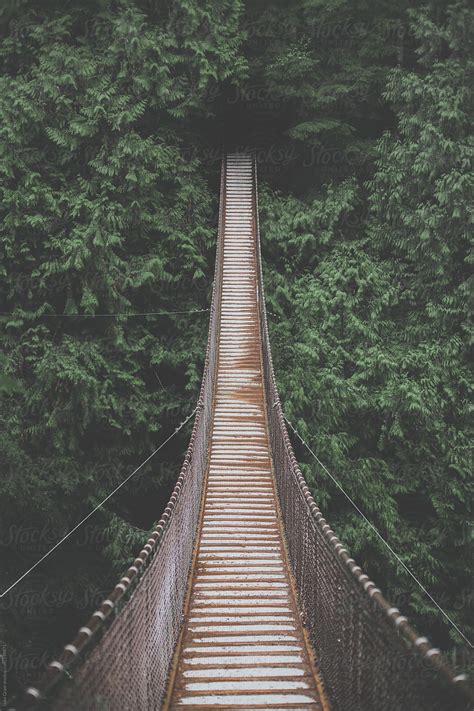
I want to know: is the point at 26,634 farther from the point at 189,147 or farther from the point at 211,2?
the point at 211,2

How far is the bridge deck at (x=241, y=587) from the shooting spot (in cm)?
369

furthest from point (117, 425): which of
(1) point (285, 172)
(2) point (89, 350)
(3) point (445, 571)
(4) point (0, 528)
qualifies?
(1) point (285, 172)

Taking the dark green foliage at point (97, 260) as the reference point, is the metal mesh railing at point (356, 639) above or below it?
below

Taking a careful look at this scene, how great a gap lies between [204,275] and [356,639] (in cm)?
1007

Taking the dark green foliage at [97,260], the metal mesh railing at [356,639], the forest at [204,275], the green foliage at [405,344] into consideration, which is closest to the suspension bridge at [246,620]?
the metal mesh railing at [356,639]

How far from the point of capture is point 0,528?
32.8 ft

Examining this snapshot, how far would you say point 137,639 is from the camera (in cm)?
318

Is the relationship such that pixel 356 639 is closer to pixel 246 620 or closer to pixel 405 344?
pixel 246 620

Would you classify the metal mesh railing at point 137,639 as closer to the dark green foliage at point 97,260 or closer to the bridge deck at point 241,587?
the bridge deck at point 241,587

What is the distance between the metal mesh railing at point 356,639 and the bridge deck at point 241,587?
21cm

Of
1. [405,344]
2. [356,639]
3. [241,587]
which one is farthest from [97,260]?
[356,639]

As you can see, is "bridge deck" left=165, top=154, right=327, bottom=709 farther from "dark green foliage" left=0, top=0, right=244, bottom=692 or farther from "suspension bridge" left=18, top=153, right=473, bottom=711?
"dark green foliage" left=0, top=0, right=244, bottom=692

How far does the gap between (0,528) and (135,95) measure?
8.53m

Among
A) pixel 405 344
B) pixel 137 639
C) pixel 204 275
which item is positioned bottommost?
pixel 137 639
